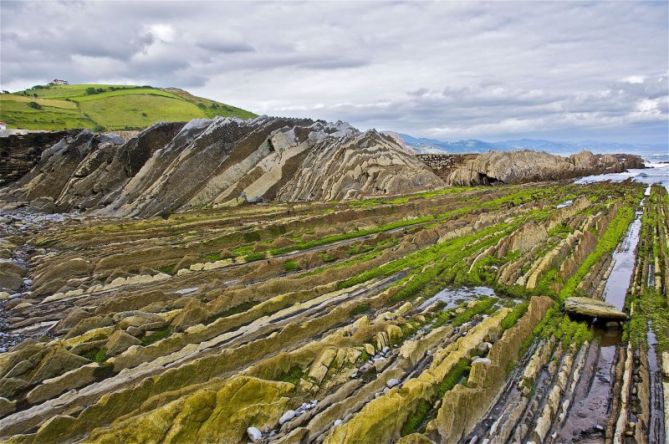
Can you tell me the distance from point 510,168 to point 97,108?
119587 mm

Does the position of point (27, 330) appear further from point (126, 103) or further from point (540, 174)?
point (126, 103)

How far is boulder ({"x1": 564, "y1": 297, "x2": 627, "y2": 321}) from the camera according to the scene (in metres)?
22.2

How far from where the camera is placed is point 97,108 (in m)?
138

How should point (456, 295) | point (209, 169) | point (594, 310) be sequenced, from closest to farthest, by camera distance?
point (594, 310)
point (456, 295)
point (209, 169)

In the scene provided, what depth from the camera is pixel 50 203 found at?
65000 mm

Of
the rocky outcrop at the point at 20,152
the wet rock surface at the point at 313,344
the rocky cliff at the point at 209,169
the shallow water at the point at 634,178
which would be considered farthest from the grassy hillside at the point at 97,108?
the shallow water at the point at 634,178

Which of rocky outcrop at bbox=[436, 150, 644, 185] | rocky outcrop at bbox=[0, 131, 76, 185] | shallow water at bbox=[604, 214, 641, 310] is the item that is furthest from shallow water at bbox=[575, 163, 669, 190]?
rocky outcrop at bbox=[0, 131, 76, 185]

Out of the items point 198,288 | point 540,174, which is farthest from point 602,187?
point 198,288

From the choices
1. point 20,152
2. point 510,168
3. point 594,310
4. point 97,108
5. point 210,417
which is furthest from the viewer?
point 97,108

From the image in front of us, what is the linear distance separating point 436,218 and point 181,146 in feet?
130

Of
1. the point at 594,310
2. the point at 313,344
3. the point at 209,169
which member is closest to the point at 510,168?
the point at 209,169

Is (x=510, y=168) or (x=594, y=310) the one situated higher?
(x=510, y=168)

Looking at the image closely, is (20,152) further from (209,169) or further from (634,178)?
(634,178)

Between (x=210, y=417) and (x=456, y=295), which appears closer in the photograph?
(x=210, y=417)
